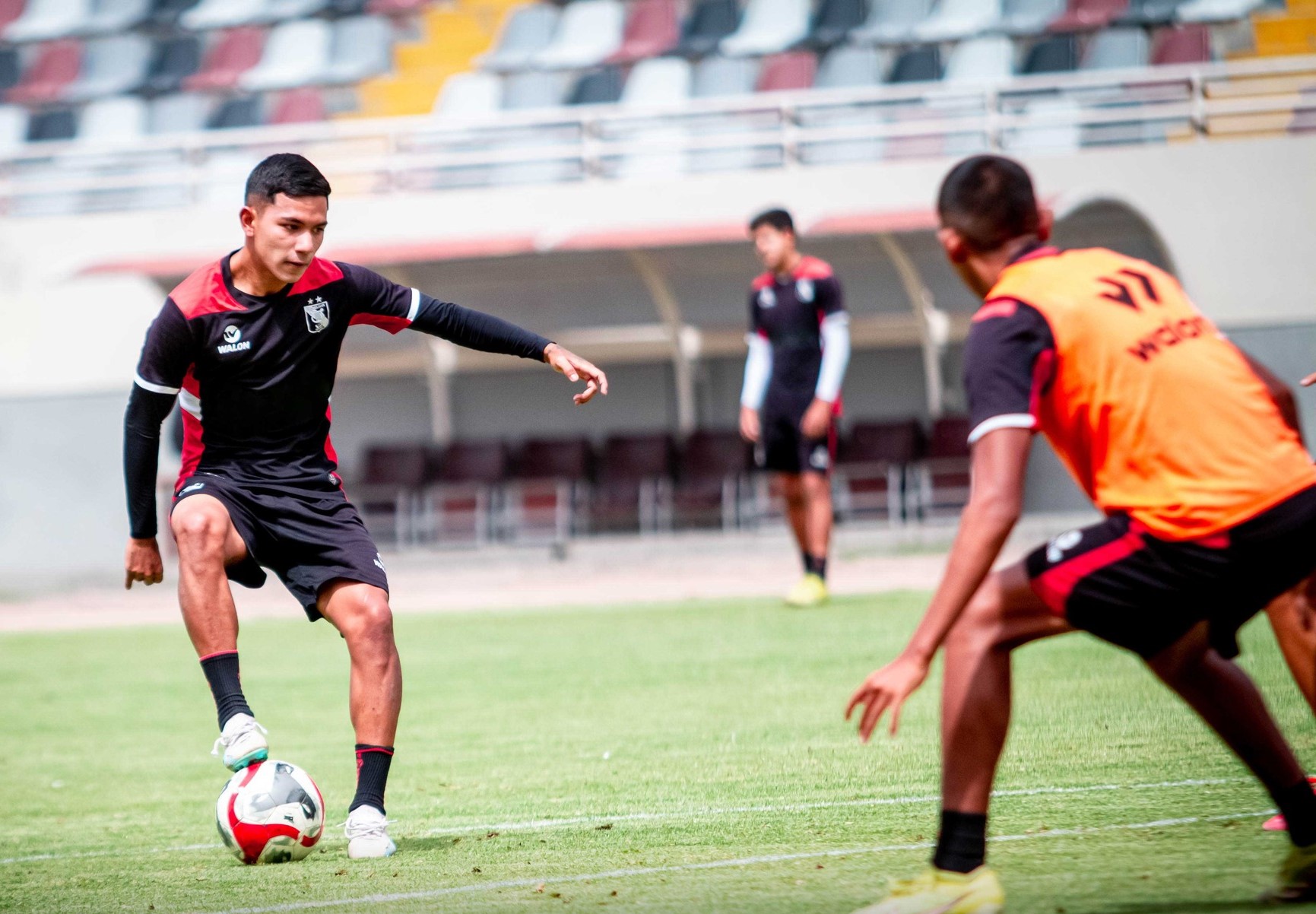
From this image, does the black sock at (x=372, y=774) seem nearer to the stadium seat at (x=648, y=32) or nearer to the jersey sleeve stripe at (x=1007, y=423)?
the jersey sleeve stripe at (x=1007, y=423)

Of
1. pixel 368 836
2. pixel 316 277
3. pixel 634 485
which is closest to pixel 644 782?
pixel 368 836

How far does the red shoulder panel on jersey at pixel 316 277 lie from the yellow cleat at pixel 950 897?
2.74m

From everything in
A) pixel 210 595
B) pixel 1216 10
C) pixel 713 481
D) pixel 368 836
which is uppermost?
pixel 1216 10

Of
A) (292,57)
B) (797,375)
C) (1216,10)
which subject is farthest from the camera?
(292,57)

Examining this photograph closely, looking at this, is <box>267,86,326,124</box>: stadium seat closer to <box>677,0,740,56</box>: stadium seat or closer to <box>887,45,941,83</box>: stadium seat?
<box>677,0,740,56</box>: stadium seat

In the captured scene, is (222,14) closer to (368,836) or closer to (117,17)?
(117,17)

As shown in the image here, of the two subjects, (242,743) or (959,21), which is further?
(959,21)

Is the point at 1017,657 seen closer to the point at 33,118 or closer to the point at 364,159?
the point at 364,159

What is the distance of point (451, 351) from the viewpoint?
20688 millimetres

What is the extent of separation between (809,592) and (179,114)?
60.7ft

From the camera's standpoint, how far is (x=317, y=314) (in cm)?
499

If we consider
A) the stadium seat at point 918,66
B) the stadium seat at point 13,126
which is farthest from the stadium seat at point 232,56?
the stadium seat at point 918,66

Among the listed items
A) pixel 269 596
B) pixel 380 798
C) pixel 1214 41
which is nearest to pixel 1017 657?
pixel 380 798

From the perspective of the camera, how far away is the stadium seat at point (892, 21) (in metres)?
22.4
